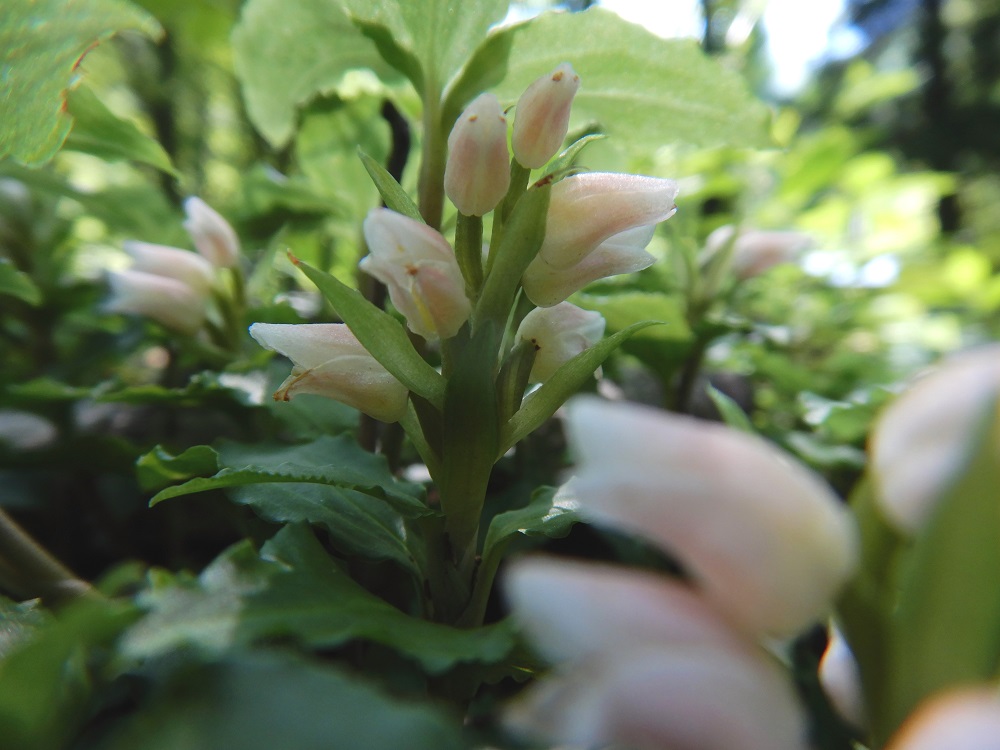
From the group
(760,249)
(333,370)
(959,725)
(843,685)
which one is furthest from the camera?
(760,249)

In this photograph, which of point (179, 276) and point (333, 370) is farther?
point (179, 276)

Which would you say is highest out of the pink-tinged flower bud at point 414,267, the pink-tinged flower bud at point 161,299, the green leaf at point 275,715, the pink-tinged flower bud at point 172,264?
the pink-tinged flower bud at point 414,267

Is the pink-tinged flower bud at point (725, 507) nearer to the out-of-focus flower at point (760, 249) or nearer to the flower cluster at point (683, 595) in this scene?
the flower cluster at point (683, 595)

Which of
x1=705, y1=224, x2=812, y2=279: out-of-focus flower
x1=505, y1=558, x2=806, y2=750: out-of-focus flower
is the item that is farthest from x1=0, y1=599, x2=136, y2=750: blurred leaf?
x1=705, y1=224, x2=812, y2=279: out-of-focus flower

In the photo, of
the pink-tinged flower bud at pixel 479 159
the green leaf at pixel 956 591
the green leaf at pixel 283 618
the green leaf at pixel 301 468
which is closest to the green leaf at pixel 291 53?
the pink-tinged flower bud at pixel 479 159

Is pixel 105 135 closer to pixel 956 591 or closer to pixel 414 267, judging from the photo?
pixel 414 267

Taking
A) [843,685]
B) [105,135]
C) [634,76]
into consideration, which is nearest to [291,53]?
[105,135]
